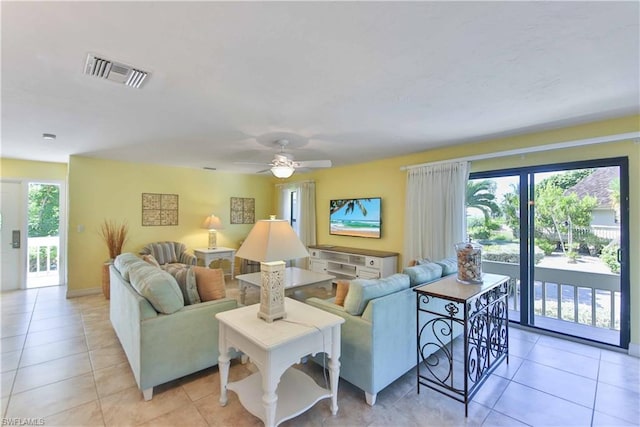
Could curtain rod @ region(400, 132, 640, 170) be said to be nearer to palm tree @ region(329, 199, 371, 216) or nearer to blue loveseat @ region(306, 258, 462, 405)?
palm tree @ region(329, 199, 371, 216)

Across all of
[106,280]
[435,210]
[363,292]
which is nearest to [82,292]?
[106,280]

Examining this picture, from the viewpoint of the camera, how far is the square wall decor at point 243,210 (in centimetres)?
662

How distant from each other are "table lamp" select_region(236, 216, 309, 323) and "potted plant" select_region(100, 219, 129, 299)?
13.4 ft

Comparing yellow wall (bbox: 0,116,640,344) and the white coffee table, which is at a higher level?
yellow wall (bbox: 0,116,640,344)

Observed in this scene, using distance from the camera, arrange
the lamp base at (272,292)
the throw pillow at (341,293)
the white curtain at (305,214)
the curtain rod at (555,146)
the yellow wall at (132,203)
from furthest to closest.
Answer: the white curtain at (305,214) < the yellow wall at (132,203) < the curtain rod at (555,146) < the throw pillow at (341,293) < the lamp base at (272,292)

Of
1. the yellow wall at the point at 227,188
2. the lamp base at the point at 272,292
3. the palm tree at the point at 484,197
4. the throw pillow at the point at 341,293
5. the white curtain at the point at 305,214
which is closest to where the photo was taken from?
the lamp base at the point at 272,292

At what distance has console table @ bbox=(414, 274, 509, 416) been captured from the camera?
210 cm

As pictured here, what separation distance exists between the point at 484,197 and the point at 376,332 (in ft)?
9.01

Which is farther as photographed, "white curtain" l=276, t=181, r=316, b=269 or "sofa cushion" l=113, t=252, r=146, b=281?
"white curtain" l=276, t=181, r=316, b=269

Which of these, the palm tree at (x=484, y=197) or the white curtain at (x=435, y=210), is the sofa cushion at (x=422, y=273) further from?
the palm tree at (x=484, y=197)

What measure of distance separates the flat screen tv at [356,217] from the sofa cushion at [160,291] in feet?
11.1

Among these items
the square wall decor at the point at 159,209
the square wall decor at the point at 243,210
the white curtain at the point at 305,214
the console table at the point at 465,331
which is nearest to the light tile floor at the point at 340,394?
the console table at the point at 465,331

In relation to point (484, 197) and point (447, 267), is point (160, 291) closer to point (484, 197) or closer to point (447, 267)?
point (447, 267)

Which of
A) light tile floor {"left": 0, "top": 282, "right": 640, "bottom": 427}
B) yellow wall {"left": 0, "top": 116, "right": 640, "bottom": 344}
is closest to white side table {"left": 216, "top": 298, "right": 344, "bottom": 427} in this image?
light tile floor {"left": 0, "top": 282, "right": 640, "bottom": 427}
